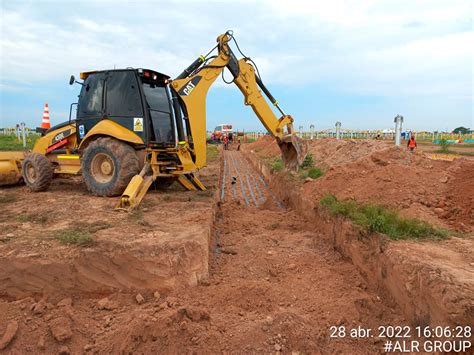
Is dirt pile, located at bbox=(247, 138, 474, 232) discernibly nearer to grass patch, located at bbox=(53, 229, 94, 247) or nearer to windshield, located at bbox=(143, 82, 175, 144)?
windshield, located at bbox=(143, 82, 175, 144)

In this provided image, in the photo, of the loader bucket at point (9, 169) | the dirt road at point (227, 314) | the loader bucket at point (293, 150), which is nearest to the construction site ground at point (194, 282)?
the dirt road at point (227, 314)

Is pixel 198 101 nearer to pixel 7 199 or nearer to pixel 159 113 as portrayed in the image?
pixel 159 113

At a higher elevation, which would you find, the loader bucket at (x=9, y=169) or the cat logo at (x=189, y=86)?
the cat logo at (x=189, y=86)

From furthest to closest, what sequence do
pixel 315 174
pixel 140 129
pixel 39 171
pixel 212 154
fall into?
1. pixel 212 154
2. pixel 315 174
3. pixel 39 171
4. pixel 140 129

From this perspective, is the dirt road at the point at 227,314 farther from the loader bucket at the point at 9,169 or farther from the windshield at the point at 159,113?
the loader bucket at the point at 9,169

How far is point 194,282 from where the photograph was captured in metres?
4.06

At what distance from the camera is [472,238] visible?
4242mm

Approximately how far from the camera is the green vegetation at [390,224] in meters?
4.29

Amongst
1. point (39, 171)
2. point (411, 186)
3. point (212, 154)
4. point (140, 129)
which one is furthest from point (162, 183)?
point (212, 154)

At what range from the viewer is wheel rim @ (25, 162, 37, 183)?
8008 millimetres

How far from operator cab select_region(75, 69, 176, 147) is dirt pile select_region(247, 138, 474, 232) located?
136 inches

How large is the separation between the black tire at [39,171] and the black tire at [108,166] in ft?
4.54

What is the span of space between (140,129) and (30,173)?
10.8 ft

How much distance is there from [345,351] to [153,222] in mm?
3285
